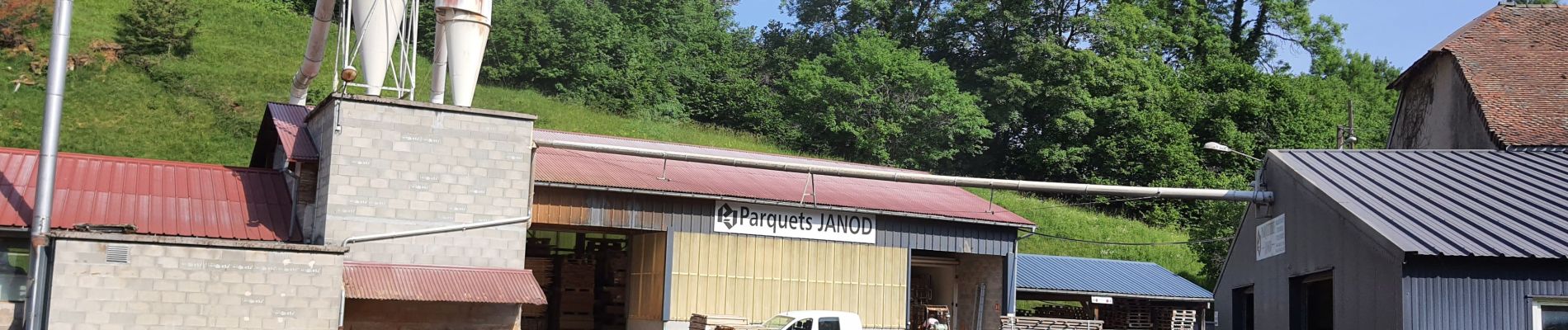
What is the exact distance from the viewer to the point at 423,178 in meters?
20.3

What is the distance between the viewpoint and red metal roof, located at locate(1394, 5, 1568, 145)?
29562 millimetres

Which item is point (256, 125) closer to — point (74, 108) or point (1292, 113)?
point (74, 108)

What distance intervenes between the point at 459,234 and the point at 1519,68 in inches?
1064

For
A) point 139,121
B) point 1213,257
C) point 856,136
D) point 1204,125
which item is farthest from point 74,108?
point 1204,125

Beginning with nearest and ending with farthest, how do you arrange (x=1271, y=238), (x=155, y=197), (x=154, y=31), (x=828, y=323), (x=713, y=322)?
(x=155, y=197)
(x=1271, y=238)
(x=828, y=323)
(x=713, y=322)
(x=154, y=31)

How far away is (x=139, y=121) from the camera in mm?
44000

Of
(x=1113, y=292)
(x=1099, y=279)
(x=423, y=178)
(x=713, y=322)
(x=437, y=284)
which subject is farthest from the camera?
(x=1099, y=279)

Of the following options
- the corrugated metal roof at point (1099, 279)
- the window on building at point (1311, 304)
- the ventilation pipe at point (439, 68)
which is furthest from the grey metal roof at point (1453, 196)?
the ventilation pipe at point (439, 68)

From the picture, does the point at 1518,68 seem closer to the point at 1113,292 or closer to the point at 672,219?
the point at 1113,292

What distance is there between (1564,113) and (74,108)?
45.5 meters

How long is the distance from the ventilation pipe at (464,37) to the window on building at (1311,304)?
557 inches

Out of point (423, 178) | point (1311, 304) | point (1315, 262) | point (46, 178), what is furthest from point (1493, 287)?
point (46, 178)

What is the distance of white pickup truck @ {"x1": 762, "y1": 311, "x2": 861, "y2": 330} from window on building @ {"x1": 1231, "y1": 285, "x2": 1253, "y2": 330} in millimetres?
8128

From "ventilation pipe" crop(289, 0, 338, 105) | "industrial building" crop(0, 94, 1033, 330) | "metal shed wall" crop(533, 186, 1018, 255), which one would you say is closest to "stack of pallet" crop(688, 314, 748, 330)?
"industrial building" crop(0, 94, 1033, 330)
